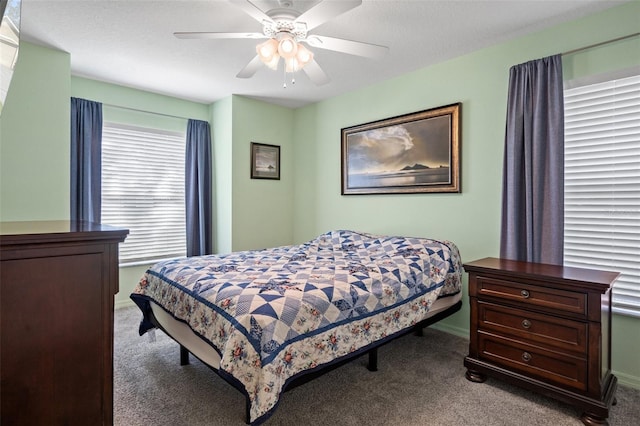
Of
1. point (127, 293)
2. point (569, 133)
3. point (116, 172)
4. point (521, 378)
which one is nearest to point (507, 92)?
point (569, 133)

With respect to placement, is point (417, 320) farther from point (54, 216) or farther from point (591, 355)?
point (54, 216)

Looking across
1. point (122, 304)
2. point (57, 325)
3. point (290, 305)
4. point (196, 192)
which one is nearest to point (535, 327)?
point (290, 305)

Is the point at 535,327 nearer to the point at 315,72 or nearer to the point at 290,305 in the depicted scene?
the point at 290,305

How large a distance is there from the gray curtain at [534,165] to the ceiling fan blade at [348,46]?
4.11 ft

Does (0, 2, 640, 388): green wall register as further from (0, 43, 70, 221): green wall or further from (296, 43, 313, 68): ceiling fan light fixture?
(296, 43, 313, 68): ceiling fan light fixture

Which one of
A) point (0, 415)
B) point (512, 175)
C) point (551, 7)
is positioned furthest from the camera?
point (512, 175)

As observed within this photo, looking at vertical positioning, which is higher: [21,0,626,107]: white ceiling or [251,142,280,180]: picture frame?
[21,0,626,107]: white ceiling

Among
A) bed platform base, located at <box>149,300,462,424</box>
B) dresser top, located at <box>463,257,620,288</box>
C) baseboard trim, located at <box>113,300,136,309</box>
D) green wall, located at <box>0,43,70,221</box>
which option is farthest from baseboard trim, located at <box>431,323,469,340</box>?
green wall, located at <box>0,43,70,221</box>

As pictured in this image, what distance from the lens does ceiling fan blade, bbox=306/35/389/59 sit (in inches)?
85.1

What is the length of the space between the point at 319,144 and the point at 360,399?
10.7ft

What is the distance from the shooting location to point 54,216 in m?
3.13

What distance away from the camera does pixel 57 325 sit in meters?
0.96

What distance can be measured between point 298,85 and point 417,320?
2890 mm

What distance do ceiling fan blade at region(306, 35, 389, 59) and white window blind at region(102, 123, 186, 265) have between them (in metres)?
2.88
